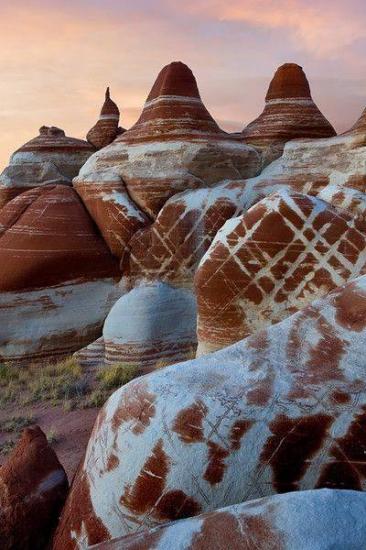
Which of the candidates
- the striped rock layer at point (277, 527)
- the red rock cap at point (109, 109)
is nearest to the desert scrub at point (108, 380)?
the striped rock layer at point (277, 527)

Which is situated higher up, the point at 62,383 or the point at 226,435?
the point at 226,435

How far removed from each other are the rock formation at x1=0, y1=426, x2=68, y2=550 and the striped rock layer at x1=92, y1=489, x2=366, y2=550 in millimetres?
1247

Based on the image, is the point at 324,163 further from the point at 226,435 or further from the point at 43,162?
the point at 43,162

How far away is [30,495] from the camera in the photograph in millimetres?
3379

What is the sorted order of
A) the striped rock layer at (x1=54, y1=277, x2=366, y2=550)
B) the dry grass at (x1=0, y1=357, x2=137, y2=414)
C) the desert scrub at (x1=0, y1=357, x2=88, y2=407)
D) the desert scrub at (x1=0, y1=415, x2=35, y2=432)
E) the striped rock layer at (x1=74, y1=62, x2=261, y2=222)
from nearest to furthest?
1. the striped rock layer at (x1=54, y1=277, x2=366, y2=550)
2. the desert scrub at (x1=0, y1=415, x2=35, y2=432)
3. the dry grass at (x1=0, y1=357, x2=137, y2=414)
4. the desert scrub at (x1=0, y1=357, x2=88, y2=407)
5. the striped rock layer at (x1=74, y1=62, x2=261, y2=222)

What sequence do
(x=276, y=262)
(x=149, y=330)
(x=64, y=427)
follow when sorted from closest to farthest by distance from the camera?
(x=276, y=262)
(x=64, y=427)
(x=149, y=330)

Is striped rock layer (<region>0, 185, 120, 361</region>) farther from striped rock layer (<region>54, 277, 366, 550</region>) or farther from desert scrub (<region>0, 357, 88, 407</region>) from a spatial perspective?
striped rock layer (<region>54, 277, 366, 550</region>)

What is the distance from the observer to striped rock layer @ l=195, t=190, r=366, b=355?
6.04 metres

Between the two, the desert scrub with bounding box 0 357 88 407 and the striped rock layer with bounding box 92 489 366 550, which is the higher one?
the striped rock layer with bounding box 92 489 366 550

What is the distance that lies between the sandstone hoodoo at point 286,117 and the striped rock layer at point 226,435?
8483mm

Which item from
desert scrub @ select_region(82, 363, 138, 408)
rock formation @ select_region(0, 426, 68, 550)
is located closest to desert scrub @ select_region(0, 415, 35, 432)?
desert scrub @ select_region(82, 363, 138, 408)

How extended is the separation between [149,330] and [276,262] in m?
3.13

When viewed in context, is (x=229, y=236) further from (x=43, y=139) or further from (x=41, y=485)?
(x=43, y=139)

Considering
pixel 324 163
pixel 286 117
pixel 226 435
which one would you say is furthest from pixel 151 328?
pixel 286 117
